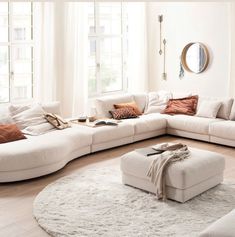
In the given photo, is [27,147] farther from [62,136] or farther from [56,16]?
[56,16]

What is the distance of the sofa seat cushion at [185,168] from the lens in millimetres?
4285

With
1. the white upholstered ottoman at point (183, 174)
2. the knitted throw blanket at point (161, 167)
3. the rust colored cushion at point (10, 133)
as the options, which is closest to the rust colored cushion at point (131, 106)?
the rust colored cushion at point (10, 133)

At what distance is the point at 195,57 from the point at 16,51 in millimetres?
3448

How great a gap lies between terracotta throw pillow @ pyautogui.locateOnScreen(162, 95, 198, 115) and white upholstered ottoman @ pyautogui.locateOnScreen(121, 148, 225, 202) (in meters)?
2.78

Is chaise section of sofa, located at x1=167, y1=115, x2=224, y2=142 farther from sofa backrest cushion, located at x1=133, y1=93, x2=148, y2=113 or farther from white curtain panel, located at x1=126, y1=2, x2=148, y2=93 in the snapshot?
white curtain panel, located at x1=126, y1=2, x2=148, y2=93

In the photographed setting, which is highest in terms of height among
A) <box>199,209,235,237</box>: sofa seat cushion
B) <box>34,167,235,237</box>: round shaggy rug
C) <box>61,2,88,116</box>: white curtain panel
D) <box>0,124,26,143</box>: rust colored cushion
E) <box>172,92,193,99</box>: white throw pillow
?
<box>61,2,88,116</box>: white curtain panel

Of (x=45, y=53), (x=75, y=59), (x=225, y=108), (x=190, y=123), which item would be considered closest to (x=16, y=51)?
(x=45, y=53)

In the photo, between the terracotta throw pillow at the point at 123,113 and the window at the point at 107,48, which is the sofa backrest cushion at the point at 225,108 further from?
the window at the point at 107,48

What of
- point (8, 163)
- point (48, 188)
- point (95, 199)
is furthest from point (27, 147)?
point (95, 199)

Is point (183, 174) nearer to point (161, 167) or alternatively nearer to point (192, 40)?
point (161, 167)

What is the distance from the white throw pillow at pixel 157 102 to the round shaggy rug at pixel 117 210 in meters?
3.08

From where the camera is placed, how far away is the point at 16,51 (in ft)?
24.5

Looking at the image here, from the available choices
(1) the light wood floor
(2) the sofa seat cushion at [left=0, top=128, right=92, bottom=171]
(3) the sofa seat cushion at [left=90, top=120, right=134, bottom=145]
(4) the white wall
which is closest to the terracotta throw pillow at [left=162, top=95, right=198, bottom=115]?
(1) the light wood floor

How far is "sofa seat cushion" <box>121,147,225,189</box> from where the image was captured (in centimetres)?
429
